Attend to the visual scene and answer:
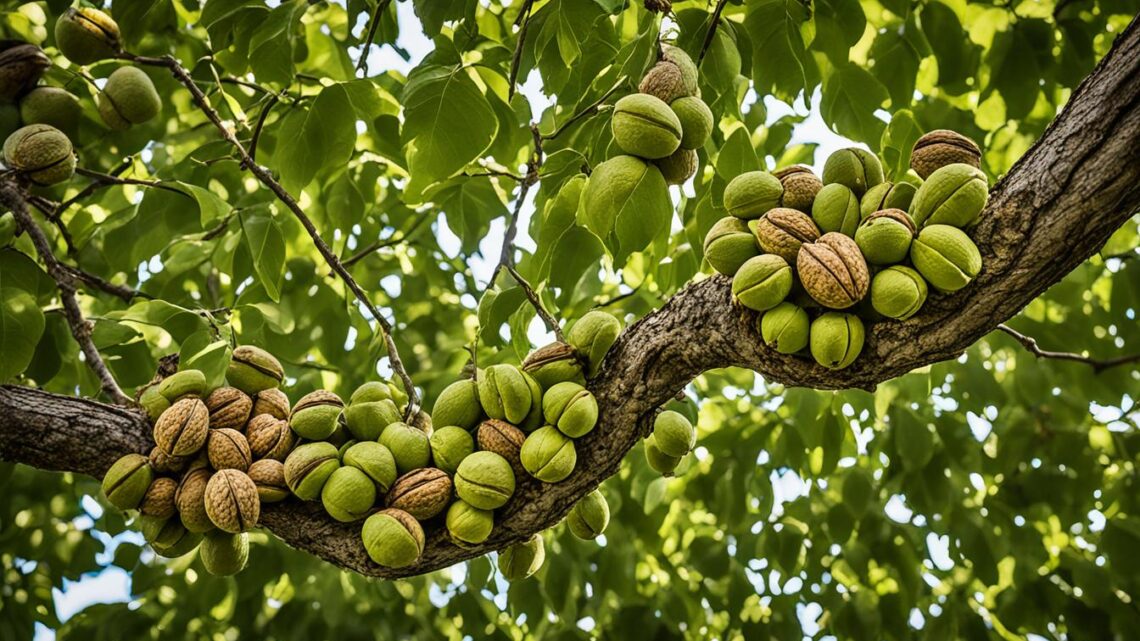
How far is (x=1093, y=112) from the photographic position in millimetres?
1676

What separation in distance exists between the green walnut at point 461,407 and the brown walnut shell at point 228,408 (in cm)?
52

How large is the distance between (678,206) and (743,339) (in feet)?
5.21

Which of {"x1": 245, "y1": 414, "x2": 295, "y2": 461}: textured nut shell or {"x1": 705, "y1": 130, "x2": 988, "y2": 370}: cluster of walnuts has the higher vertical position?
{"x1": 705, "y1": 130, "x2": 988, "y2": 370}: cluster of walnuts

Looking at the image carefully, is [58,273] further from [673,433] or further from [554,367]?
[673,433]

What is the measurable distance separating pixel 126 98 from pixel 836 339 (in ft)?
8.39

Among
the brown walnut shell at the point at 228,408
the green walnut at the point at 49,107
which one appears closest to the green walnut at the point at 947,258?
the brown walnut shell at the point at 228,408

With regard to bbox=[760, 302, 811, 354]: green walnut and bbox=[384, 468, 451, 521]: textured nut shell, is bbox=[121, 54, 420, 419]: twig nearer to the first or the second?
bbox=[384, 468, 451, 521]: textured nut shell

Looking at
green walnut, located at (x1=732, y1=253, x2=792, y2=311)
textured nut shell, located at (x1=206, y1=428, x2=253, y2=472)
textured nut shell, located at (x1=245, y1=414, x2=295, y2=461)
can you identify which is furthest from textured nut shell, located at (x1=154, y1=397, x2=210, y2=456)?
green walnut, located at (x1=732, y1=253, x2=792, y2=311)

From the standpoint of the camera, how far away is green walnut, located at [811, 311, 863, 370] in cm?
181

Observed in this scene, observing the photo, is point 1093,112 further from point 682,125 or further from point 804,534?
point 804,534

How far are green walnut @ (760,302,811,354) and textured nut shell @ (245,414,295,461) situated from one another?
1261 millimetres

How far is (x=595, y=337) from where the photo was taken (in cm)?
230

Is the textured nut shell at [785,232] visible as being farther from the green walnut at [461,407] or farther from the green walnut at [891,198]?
the green walnut at [461,407]

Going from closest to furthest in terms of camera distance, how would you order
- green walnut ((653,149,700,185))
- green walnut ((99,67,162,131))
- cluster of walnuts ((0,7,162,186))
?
1. green walnut ((653,149,700,185))
2. cluster of walnuts ((0,7,162,186))
3. green walnut ((99,67,162,131))
